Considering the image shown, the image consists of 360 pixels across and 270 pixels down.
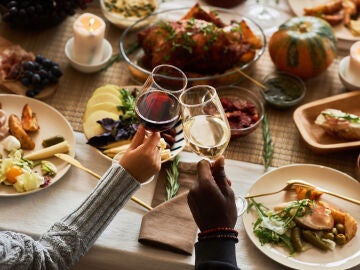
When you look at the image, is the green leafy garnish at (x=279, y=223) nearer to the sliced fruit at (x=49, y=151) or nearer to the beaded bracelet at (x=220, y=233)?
the beaded bracelet at (x=220, y=233)

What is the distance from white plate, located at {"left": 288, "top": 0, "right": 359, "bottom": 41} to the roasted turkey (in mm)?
351

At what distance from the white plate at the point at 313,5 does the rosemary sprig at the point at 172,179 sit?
930 mm

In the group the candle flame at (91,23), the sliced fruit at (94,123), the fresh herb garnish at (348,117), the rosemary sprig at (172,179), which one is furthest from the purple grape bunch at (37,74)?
the fresh herb garnish at (348,117)

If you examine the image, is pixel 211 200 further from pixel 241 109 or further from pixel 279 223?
pixel 241 109

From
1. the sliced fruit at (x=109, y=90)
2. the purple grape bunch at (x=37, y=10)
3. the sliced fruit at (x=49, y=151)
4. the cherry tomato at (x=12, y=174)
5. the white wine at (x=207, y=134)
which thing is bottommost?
the sliced fruit at (x=49, y=151)

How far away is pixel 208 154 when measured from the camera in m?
1.54

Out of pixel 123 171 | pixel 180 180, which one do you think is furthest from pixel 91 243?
pixel 180 180

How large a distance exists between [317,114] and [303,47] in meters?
0.26

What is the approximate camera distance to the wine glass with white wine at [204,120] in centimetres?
146

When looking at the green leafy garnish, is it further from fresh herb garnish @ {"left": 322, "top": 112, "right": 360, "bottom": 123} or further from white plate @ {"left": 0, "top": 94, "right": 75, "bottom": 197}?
white plate @ {"left": 0, "top": 94, "right": 75, "bottom": 197}

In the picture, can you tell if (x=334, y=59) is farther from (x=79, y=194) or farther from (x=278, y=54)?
(x=79, y=194)

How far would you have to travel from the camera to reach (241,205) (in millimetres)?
1805

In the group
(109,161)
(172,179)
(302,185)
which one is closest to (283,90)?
(302,185)

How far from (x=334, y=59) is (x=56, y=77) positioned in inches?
42.5
